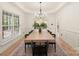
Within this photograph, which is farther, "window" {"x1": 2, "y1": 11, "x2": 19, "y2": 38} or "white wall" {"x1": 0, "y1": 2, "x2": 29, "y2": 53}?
"window" {"x1": 2, "y1": 11, "x2": 19, "y2": 38}

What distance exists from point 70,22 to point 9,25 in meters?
1.63

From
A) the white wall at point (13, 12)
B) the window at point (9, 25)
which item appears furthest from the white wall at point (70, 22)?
the window at point (9, 25)

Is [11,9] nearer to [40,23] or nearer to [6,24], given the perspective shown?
[6,24]

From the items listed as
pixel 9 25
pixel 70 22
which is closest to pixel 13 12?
pixel 9 25

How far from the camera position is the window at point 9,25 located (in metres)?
3.28

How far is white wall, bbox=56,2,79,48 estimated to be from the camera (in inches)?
130

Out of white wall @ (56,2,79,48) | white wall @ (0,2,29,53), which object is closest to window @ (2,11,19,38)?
white wall @ (0,2,29,53)

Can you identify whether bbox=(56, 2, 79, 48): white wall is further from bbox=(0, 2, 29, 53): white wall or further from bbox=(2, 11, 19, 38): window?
bbox=(2, 11, 19, 38): window

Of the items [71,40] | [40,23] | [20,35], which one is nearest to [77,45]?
[71,40]

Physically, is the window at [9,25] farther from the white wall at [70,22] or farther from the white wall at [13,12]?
the white wall at [70,22]

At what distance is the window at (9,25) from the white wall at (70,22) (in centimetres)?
124

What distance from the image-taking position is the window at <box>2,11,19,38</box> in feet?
10.8

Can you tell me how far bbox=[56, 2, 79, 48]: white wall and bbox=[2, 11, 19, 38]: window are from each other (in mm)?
1239

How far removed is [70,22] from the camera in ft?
12.5
